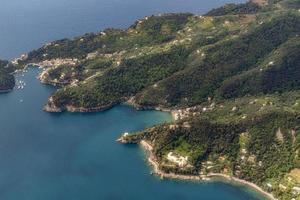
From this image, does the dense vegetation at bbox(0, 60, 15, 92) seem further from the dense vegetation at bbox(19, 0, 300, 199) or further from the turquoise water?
the turquoise water

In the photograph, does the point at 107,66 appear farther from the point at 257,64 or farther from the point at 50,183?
the point at 50,183

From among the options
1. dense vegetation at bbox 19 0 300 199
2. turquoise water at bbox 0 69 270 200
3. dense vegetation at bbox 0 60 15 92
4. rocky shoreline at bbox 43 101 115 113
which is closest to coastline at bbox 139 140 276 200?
dense vegetation at bbox 19 0 300 199

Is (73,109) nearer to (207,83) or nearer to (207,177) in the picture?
(207,83)

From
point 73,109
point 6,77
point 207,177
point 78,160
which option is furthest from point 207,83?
point 6,77

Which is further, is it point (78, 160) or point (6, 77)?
point (6, 77)

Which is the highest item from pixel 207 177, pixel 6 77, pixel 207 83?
pixel 207 83
